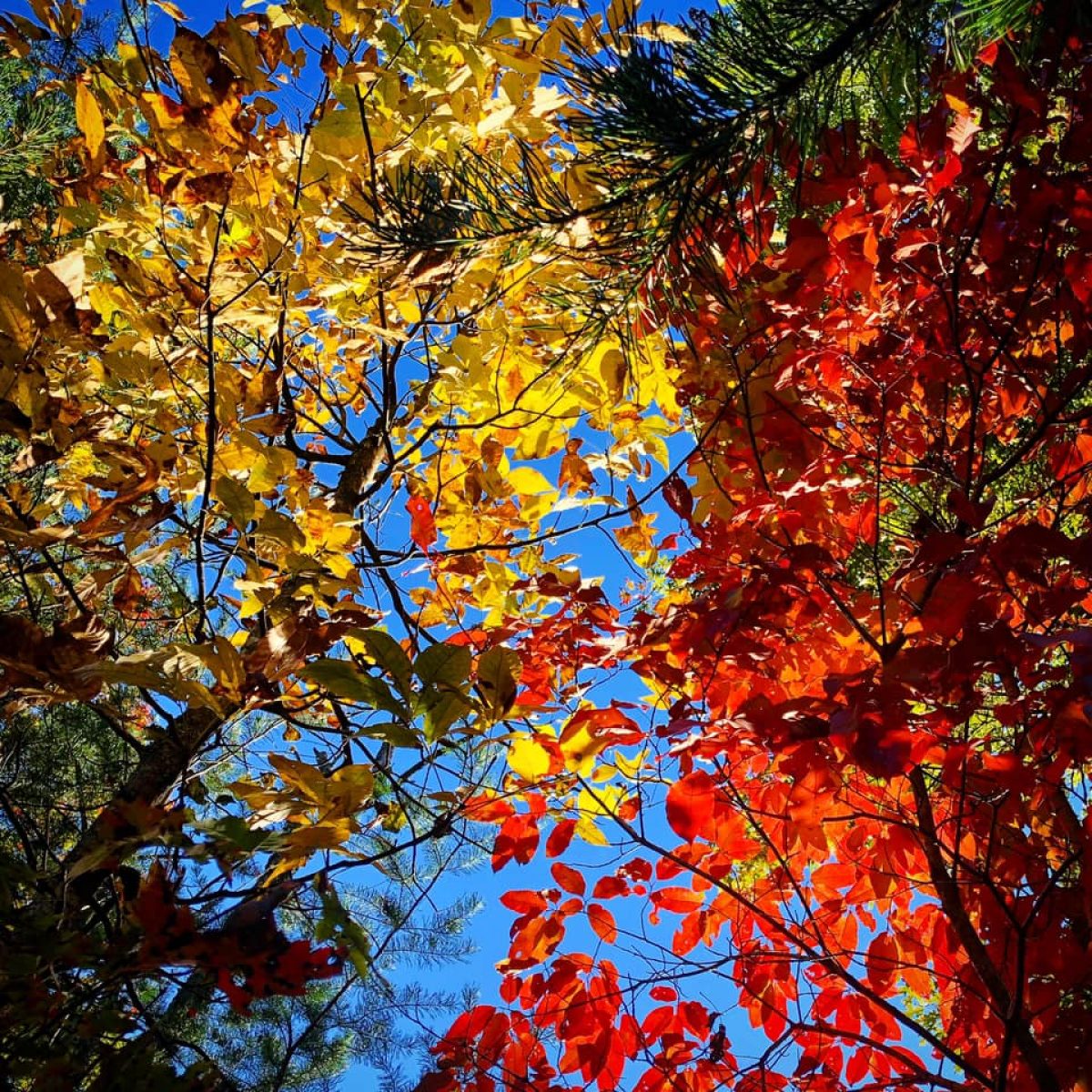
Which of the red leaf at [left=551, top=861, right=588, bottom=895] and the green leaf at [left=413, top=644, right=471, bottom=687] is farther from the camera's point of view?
the red leaf at [left=551, top=861, right=588, bottom=895]

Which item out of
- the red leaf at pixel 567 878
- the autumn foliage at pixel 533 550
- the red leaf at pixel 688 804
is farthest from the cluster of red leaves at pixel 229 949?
the red leaf at pixel 567 878

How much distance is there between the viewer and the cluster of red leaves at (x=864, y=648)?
4.77 feet

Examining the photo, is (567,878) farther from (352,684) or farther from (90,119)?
(90,119)

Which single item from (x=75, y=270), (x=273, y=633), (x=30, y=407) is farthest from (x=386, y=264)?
(x=273, y=633)

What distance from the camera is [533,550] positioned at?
2.34 metres

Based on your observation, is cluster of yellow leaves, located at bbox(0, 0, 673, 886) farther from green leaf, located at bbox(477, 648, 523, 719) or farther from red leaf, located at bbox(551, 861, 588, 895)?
red leaf, located at bbox(551, 861, 588, 895)

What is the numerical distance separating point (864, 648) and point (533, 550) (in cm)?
93

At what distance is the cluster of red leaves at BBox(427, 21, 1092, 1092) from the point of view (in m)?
1.45

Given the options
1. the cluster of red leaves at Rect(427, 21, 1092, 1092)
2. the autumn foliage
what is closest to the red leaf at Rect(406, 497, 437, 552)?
the autumn foliage

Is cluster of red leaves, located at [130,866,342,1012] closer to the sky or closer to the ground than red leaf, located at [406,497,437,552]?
closer to the ground

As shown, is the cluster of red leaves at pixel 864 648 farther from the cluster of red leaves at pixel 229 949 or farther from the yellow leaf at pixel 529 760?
the cluster of red leaves at pixel 229 949

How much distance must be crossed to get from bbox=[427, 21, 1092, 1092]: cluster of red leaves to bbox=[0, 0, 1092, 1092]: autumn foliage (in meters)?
0.01

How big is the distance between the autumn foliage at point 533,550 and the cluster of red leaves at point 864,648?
1cm

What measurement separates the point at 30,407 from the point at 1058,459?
2309 mm
